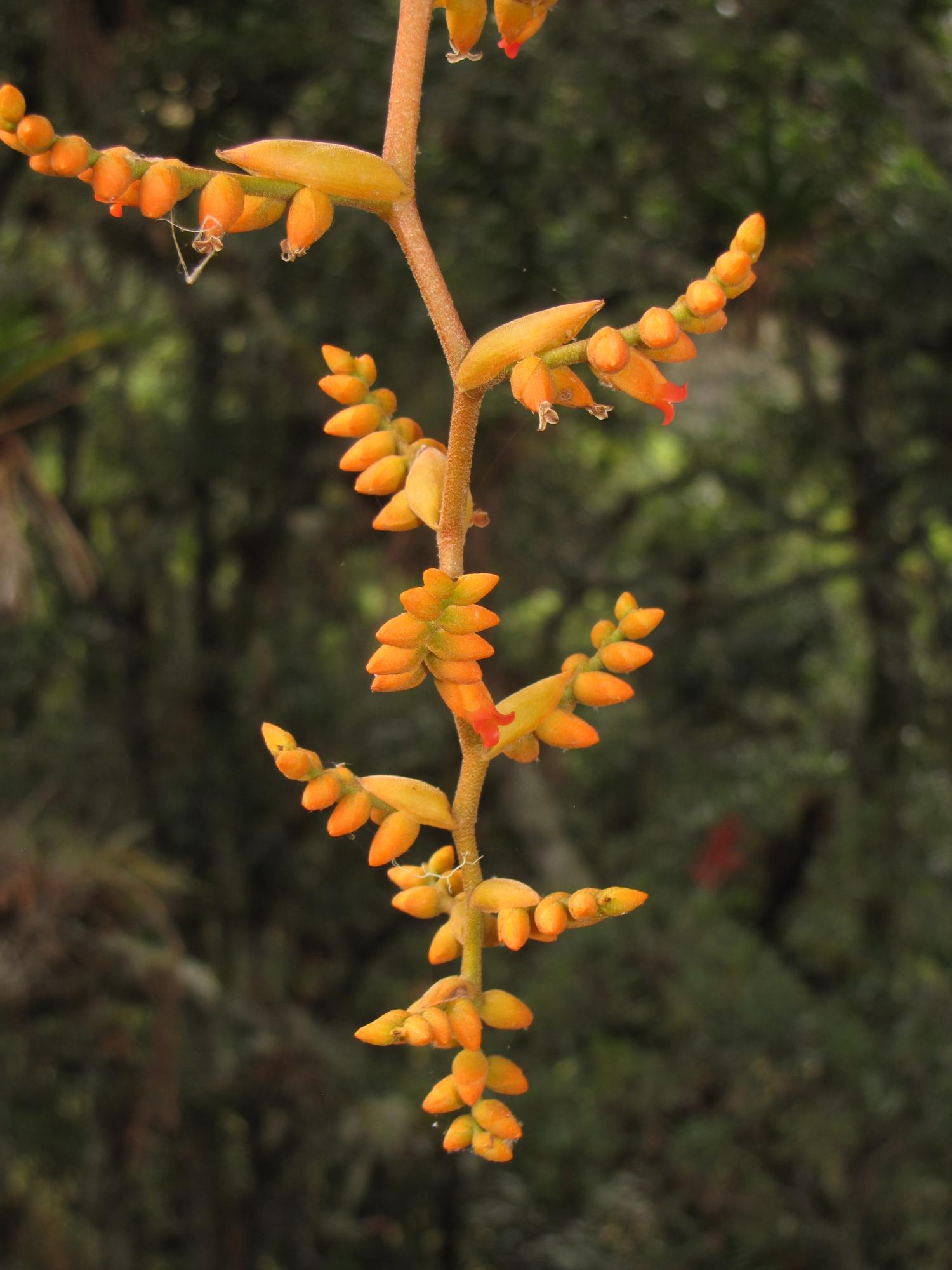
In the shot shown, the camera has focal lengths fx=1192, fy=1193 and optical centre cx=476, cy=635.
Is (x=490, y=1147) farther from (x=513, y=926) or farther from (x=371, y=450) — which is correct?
(x=371, y=450)

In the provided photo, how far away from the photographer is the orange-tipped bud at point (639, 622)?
42 centimetres

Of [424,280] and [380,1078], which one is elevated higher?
[424,280]

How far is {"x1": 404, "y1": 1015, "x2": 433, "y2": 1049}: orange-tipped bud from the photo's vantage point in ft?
1.22

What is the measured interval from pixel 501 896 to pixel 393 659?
0.30 ft

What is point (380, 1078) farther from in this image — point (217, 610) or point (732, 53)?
point (732, 53)

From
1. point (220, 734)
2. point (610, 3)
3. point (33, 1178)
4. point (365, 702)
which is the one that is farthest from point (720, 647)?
point (33, 1178)

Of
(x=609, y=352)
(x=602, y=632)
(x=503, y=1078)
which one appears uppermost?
(x=609, y=352)

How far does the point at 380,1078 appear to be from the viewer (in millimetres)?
2658

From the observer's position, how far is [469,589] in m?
0.36

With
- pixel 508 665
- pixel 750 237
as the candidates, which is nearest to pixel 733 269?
pixel 750 237

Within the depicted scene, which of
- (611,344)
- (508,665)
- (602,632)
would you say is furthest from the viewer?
(508,665)

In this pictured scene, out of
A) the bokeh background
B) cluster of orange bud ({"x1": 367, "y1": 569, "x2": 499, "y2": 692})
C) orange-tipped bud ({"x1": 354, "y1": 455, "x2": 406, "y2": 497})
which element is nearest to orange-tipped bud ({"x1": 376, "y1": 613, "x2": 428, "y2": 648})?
cluster of orange bud ({"x1": 367, "y1": 569, "x2": 499, "y2": 692})

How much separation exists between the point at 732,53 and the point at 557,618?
49.0 inches

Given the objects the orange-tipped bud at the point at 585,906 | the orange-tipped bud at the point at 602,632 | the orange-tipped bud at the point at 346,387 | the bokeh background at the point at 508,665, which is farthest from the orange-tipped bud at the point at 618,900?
the bokeh background at the point at 508,665
